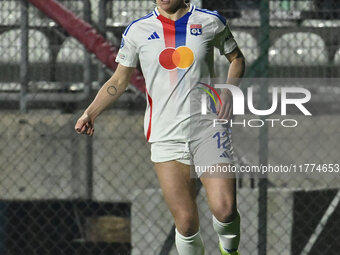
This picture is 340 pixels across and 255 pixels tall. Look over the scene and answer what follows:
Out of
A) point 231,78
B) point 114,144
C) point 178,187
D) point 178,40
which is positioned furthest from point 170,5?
point 114,144

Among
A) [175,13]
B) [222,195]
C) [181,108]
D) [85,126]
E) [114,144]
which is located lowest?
[114,144]

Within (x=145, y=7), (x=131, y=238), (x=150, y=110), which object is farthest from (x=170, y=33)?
(x=131, y=238)

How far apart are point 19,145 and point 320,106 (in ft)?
8.74

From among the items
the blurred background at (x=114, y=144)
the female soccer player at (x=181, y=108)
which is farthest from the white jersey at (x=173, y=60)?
the blurred background at (x=114, y=144)

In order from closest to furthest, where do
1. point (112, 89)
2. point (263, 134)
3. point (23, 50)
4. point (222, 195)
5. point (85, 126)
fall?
point (222, 195)
point (85, 126)
point (112, 89)
point (263, 134)
point (23, 50)

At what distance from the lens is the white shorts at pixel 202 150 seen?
15.2 ft

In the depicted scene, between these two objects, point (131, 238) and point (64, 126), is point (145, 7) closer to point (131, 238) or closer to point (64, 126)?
point (64, 126)

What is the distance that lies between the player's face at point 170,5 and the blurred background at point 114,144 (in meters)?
1.69

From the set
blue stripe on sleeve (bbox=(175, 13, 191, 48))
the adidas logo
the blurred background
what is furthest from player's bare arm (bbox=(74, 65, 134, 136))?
the blurred background

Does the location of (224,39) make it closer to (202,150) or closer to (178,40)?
(178,40)

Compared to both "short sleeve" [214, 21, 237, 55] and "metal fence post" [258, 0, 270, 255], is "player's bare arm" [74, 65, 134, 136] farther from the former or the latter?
"metal fence post" [258, 0, 270, 255]

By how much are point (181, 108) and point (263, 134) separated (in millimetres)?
1715

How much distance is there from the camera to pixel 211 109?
15.5 feet

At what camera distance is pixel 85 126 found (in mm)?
4781
